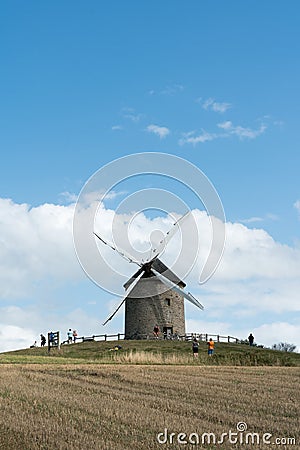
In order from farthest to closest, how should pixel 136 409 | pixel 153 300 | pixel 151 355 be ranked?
1. pixel 153 300
2. pixel 151 355
3. pixel 136 409

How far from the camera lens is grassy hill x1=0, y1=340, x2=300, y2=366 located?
1350 inches

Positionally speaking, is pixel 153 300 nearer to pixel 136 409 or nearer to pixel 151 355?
pixel 151 355

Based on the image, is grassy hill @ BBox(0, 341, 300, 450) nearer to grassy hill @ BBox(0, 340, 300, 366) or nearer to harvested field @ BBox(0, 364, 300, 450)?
harvested field @ BBox(0, 364, 300, 450)

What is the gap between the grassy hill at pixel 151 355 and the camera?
112ft

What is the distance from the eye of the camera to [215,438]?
36.2 ft

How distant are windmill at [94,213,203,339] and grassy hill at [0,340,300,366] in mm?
6944

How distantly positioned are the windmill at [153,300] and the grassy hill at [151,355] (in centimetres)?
694

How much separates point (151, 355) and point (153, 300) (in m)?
24.0

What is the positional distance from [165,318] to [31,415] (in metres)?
47.7

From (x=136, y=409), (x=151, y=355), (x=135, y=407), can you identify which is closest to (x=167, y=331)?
(x=151, y=355)

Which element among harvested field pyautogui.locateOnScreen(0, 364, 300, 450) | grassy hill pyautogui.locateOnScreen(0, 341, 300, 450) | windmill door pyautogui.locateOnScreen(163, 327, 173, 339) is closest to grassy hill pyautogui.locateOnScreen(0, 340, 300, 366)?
windmill door pyautogui.locateOnScreen(163, 327, 173, 339)

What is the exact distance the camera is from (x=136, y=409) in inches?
555

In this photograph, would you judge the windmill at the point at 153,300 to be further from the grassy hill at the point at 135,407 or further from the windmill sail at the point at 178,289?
the grassy hill at the point at 135,407

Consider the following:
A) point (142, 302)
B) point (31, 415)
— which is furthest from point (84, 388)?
point (142, 302)
